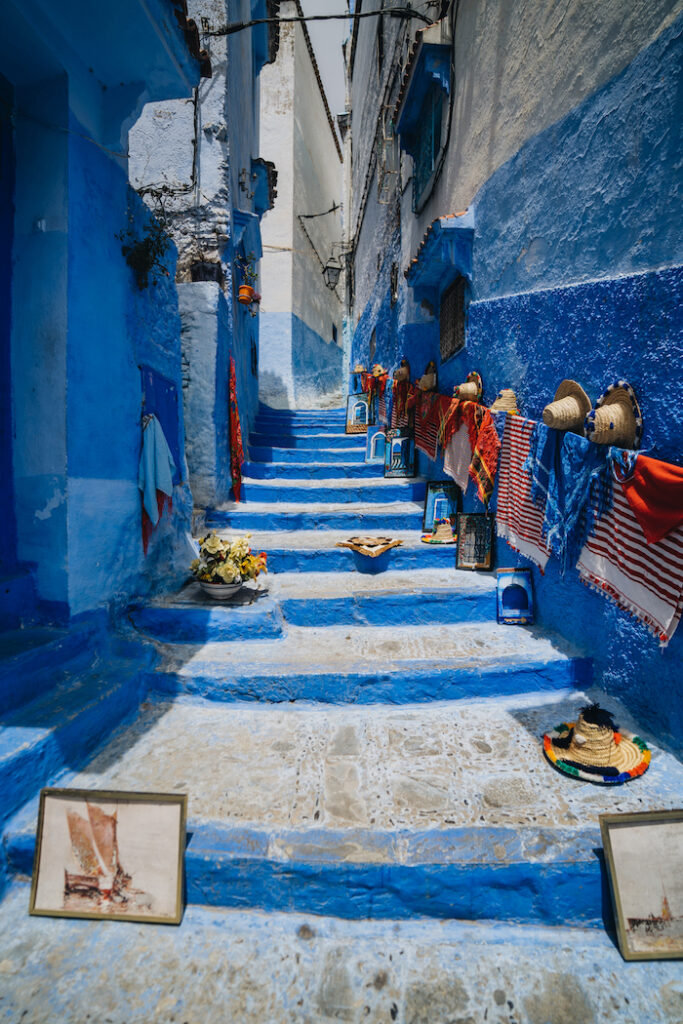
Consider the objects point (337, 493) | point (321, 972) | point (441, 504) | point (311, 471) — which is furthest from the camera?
point (311, 471)

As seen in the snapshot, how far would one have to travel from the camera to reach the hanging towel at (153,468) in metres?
4.44

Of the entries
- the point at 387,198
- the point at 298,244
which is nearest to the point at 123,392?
the point at 387,198

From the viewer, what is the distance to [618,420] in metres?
3.23

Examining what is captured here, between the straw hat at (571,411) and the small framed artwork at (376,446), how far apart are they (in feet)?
17.7

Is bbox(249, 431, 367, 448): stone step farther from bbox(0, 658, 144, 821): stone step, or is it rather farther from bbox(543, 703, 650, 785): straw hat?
bbox(543, 703, 650, 785): straw hat

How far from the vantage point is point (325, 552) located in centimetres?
552

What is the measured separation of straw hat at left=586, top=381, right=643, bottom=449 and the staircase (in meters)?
1.72

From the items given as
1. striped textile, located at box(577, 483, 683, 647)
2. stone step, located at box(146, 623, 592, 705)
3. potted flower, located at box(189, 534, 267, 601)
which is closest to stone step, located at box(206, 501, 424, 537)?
potted flower, located at box(189, 534, 267, 601)

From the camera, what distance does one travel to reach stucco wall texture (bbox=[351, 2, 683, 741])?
301 centimetres

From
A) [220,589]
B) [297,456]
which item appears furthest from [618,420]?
[297,456]

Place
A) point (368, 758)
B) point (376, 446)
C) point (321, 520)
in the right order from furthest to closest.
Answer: point (376, 446) < point (321, 520) < point (368, 758)

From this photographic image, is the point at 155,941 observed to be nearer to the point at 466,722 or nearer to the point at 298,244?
the point at 466,722

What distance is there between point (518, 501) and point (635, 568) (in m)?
1.51

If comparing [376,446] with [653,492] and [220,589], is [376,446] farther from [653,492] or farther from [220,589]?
[653,492]
